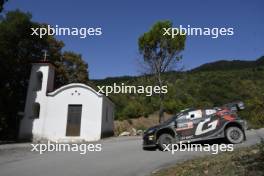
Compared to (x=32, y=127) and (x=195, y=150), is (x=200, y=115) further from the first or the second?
(x=32, y=127)

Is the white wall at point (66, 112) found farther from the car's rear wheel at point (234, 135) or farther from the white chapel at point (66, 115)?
the car's rear wheel at point (234, 135)

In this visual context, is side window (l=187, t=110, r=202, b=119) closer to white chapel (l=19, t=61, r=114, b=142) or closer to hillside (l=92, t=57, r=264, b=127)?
white chapel (l=19, t=61, r=114, b=142)

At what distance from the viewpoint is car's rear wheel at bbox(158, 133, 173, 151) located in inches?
554

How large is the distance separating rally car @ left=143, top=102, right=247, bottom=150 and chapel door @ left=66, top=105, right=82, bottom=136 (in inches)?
439

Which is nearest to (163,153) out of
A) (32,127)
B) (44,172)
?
(44,172)

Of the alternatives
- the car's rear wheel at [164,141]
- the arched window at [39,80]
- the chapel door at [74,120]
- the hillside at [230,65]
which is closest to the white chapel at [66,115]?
the chapel door at [74,120]

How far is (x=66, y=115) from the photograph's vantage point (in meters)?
24.5

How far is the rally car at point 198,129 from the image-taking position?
14.0 m

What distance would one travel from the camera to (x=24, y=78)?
2975 centimetres

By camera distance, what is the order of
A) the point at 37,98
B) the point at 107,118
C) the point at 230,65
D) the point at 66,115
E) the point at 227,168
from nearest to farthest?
the point at 227,168 < the point at 66,115 < the point at 37,98 < the point at 107,118 < the point at 230,65

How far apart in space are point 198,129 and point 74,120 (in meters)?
12.7

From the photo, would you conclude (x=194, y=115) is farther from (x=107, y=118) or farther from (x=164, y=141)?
(x=107, y=118)

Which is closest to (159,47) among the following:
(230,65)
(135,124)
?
(135,124)

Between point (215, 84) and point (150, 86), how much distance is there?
18.3 m
